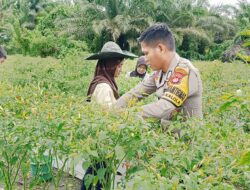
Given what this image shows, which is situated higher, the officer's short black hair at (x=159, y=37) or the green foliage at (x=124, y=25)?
the officer's short black hair at (x=159, y=37)

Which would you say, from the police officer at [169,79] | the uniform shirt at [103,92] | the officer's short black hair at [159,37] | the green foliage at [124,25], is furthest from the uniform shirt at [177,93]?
the green foliage at [124,25]

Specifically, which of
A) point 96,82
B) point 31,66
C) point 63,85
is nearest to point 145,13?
point 31,66

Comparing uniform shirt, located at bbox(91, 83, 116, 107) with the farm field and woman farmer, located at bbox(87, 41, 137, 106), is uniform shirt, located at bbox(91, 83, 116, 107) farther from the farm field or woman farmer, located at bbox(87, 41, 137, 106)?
the farm field

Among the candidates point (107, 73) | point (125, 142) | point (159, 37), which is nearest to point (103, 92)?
point (107, 73)

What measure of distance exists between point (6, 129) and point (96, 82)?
1224mm

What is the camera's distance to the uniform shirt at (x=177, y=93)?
8.66 ft

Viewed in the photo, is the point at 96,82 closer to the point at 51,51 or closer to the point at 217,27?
the point at 51,51

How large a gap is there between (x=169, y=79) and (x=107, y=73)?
30.7 inches

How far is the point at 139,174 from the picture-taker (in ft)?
5.28

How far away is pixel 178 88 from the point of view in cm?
270

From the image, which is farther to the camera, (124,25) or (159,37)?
(124,25)

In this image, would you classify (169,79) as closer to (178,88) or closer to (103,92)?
(178,88)

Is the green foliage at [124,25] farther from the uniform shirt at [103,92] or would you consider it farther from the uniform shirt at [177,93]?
the uniform shirt at [177,93]

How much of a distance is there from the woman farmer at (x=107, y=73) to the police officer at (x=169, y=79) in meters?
0.34
